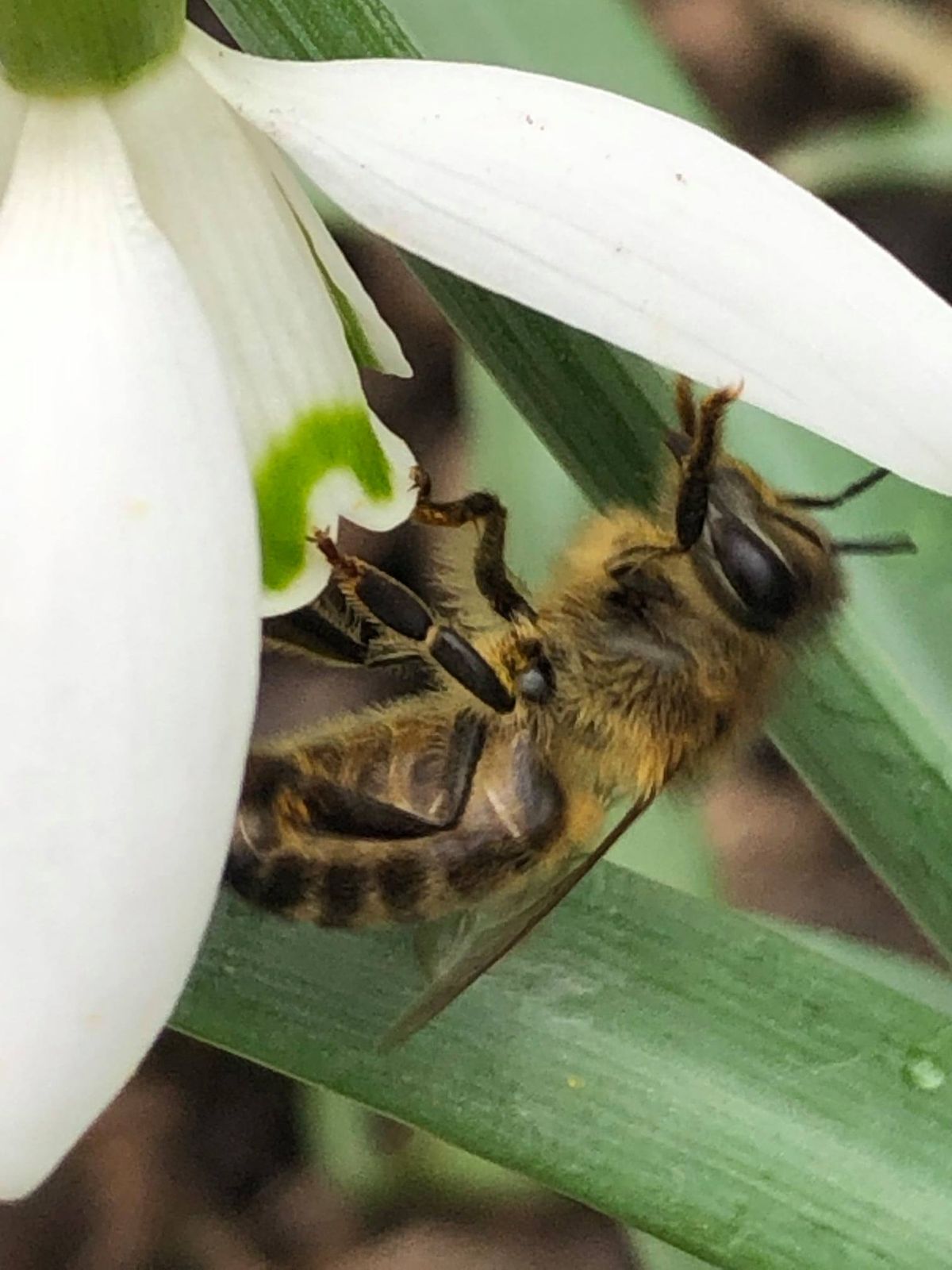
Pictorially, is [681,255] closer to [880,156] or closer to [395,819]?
[395,819]

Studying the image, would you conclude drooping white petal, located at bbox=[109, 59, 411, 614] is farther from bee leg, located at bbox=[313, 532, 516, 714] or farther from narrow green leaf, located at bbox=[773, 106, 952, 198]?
narrow green leaf, located at bbox=[773, 106, 952, 198]

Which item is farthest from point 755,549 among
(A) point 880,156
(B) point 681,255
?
(A) point 880,156

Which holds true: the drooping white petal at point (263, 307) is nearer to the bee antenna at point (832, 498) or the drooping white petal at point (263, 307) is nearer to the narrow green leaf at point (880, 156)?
the bee antenna at point (832, 498)

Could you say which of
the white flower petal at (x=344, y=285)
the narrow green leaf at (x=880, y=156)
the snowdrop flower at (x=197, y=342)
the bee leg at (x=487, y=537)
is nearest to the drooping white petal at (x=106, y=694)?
the snowdrop flower at (x=197, y=342)

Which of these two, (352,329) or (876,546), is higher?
(352,329)

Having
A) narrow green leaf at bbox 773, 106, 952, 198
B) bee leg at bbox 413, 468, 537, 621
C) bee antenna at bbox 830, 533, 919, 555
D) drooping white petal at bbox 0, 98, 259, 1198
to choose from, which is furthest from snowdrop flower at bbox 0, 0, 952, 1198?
narrow green leaf at bbox 773, 106, 952, 198

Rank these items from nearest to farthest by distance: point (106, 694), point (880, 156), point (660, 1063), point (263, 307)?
1. point (106, 694)
2. point (263, 307)
3. point (660, 1063)
4. point (880, 156)
